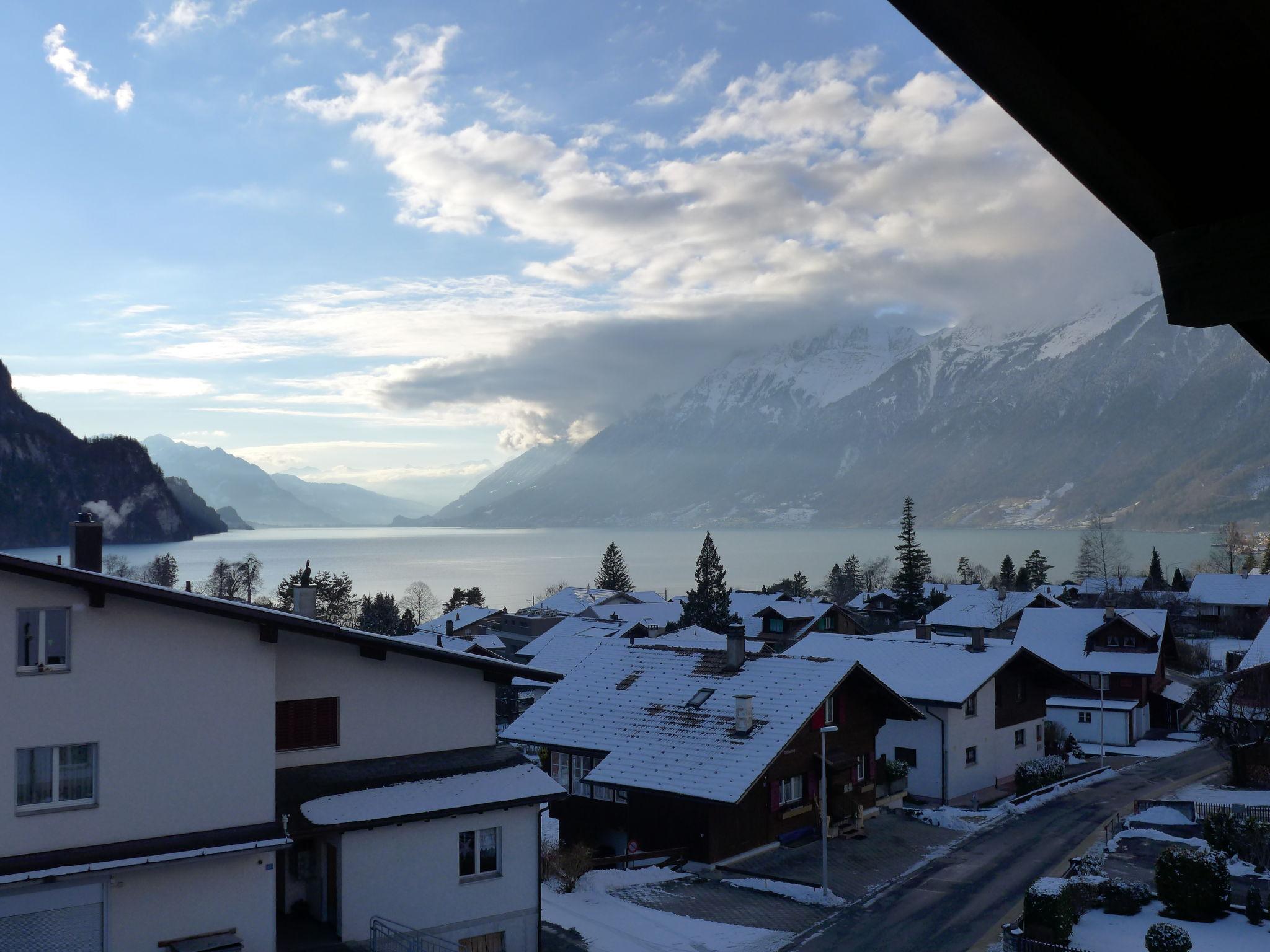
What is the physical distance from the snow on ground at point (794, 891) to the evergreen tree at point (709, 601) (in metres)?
59.1

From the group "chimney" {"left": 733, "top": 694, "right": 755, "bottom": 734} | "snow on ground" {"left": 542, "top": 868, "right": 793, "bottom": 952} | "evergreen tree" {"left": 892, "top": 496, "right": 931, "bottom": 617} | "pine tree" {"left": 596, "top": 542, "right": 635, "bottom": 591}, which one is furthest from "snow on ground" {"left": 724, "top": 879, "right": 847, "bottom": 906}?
"pine tree" {"left": 596, "top": 542, "right": 635, "bottom": 591}

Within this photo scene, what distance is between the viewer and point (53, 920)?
683 inches

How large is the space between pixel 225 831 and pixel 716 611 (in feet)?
267

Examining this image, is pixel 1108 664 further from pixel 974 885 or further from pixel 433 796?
pixel 433 796

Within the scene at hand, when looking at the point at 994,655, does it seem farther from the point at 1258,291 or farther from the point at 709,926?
the point at 1258,291

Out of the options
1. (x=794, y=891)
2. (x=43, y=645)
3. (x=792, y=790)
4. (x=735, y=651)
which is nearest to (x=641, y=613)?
(x=735, y=651)

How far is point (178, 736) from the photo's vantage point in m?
19.2

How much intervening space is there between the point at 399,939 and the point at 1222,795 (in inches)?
1393

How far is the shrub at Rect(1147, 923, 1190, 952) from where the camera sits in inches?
824

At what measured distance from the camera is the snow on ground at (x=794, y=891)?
27672mm

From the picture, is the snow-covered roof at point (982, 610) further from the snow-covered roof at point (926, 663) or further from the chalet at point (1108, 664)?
the snow-covered roof at point (926, 663)

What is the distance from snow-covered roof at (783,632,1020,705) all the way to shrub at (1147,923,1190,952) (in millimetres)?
19863

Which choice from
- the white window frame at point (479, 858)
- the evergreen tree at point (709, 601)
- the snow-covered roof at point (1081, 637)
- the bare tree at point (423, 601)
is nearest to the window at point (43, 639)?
the white window frame at point (479, 858)

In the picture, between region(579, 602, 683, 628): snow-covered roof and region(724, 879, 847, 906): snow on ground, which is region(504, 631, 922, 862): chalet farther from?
region(579, 602, 683, 628): snow-covered roof
